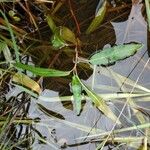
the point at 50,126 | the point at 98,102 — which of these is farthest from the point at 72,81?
the point at 50,126

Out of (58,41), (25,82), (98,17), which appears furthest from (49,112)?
(98,17)

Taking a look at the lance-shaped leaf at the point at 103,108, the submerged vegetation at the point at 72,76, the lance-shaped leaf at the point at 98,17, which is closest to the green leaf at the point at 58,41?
the submerged vegetation at the point at 72,76

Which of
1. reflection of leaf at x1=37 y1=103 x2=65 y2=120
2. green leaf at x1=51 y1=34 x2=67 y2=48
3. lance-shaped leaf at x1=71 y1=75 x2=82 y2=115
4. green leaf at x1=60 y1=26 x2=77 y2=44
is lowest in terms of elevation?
reflection of leaf at x1=37 y1=103 x2=65 y2=120

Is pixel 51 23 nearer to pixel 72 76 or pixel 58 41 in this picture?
pixel 58 41

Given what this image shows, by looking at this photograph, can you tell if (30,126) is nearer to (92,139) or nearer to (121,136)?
(92,139)

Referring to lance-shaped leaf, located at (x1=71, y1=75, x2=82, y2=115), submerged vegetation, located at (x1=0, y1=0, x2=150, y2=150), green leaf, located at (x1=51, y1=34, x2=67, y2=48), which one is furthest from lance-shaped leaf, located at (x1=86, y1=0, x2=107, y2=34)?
lance-shaped leaf, located at (x1=71, y1=75, x2=82, y2=115)

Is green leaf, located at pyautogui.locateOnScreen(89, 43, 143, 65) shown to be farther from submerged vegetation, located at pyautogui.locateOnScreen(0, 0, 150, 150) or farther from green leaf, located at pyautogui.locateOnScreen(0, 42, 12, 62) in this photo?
green leaf, located at pyautogui.locateOnScreen(0, 42, 12, 62)
